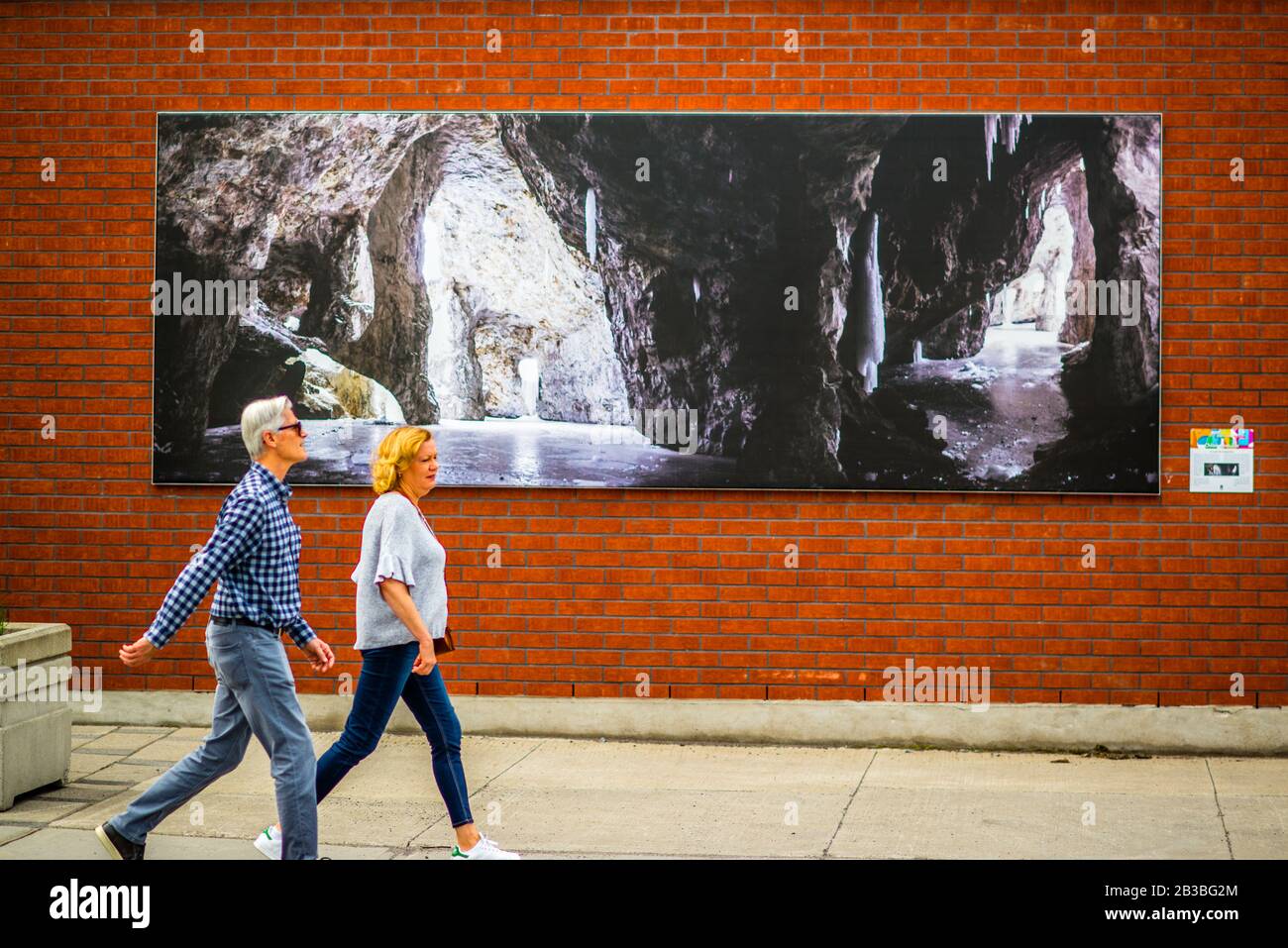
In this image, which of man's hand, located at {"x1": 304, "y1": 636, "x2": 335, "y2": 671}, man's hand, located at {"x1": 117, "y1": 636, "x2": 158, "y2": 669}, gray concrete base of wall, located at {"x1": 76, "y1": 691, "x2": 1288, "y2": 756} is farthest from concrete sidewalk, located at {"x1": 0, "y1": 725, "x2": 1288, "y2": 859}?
man's hand, located at {"x1": 117, "y1": 636, "x2": 158, "y2": 669}

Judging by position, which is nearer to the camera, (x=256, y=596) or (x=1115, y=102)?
(x=256, y=596)

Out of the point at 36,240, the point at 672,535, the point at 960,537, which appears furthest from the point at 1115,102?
the point at 36,240

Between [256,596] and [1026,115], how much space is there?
5.77 m

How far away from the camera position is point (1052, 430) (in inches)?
344

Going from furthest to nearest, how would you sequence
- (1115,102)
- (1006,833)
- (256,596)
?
(1115,102) < (1006,833) < (256,596)

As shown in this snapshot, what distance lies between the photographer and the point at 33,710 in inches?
286

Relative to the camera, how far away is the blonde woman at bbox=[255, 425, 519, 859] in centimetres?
580

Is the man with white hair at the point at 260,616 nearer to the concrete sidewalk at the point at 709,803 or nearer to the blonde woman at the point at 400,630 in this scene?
the blonde woman at the point at 400,630

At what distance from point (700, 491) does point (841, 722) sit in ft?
5.53

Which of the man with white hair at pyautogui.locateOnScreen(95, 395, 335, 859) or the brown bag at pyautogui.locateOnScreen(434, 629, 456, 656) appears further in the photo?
the brown bag at pyautogui.locateOnScreen(434, 629, 456, 656)

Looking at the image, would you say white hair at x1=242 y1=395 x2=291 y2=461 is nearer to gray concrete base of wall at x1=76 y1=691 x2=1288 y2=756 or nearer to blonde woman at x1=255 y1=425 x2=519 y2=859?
blonde woman at x1=255 y1=425 x2=519 y2=859

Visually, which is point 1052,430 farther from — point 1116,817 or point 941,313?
point 1116,817

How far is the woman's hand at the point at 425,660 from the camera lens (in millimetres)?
5832

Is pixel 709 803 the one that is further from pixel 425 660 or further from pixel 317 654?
pixel 317 654
